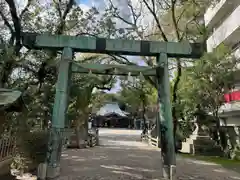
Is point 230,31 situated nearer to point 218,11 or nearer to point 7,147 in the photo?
point 218,11

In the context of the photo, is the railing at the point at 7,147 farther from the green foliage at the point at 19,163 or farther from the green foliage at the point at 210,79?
the green foliage at the point at 210,79

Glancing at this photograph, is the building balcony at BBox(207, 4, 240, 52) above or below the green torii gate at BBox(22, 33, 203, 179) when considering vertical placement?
above

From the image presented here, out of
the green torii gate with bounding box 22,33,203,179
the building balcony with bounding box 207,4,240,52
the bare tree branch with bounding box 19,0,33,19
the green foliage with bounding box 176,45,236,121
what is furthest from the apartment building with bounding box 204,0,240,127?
the bare tree branch with bounding box 19,0,33,19

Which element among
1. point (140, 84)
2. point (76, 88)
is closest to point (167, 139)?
point (76, 88)

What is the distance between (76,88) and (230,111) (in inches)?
413

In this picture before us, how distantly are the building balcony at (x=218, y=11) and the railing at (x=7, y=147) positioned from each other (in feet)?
53.4

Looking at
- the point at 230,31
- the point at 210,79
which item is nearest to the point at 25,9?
the point at 210,79

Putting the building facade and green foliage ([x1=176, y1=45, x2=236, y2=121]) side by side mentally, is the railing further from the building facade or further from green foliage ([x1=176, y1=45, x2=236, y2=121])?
the building facade

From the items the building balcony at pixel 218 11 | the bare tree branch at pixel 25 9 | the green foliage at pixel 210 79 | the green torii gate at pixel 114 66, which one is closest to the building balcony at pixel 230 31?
the building balcony at pixel 218 11

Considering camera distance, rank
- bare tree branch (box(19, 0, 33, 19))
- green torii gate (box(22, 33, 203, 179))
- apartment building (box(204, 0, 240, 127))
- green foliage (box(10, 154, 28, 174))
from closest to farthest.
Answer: green torii gate (box(22, 33, 203, 179)) < green foliage (box(10, 154, 28, 174)) < bare tree branch (box(19, 0, 33, 19)) < apartment building (box(204, 0, 240, 127))

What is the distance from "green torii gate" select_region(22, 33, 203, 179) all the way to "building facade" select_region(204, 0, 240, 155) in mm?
9184

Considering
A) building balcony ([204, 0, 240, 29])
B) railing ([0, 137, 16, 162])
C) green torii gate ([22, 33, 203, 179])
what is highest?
building balcony ([204, 0, 240, 29])

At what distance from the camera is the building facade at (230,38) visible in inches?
638

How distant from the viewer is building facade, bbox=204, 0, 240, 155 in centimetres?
1620
